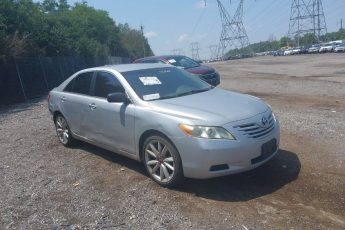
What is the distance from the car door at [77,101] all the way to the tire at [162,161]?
1.75m

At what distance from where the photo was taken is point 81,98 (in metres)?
6.80

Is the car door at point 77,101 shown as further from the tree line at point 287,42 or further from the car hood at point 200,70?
the tree line at point 287,42

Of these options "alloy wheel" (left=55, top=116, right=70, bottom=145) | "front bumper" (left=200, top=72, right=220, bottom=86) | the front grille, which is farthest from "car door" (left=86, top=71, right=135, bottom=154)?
"front bumper" (left=200, top=72, right=220, bottom=86)

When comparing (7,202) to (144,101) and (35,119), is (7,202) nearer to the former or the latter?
(144,101)

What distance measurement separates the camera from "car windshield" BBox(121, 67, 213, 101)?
5.78 metres

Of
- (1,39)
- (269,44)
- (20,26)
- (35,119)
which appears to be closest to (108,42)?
(20,26)

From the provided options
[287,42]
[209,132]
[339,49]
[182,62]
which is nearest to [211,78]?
[182,62]

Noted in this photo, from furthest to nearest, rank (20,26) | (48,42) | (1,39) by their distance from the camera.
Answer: (48,42) → (20,26) → (1,39)

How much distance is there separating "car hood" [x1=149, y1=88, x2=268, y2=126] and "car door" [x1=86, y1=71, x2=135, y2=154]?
0.52 metres

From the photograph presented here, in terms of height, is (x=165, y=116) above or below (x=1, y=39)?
below

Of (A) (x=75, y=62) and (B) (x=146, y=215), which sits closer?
(B) (x=146, y=215)

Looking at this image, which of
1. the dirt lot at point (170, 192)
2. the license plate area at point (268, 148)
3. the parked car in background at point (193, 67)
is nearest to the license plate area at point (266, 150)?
the license plate area at point (268, 148)

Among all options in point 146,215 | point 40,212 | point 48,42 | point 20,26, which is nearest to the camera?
point 146,215

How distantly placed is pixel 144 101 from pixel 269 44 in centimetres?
16341
